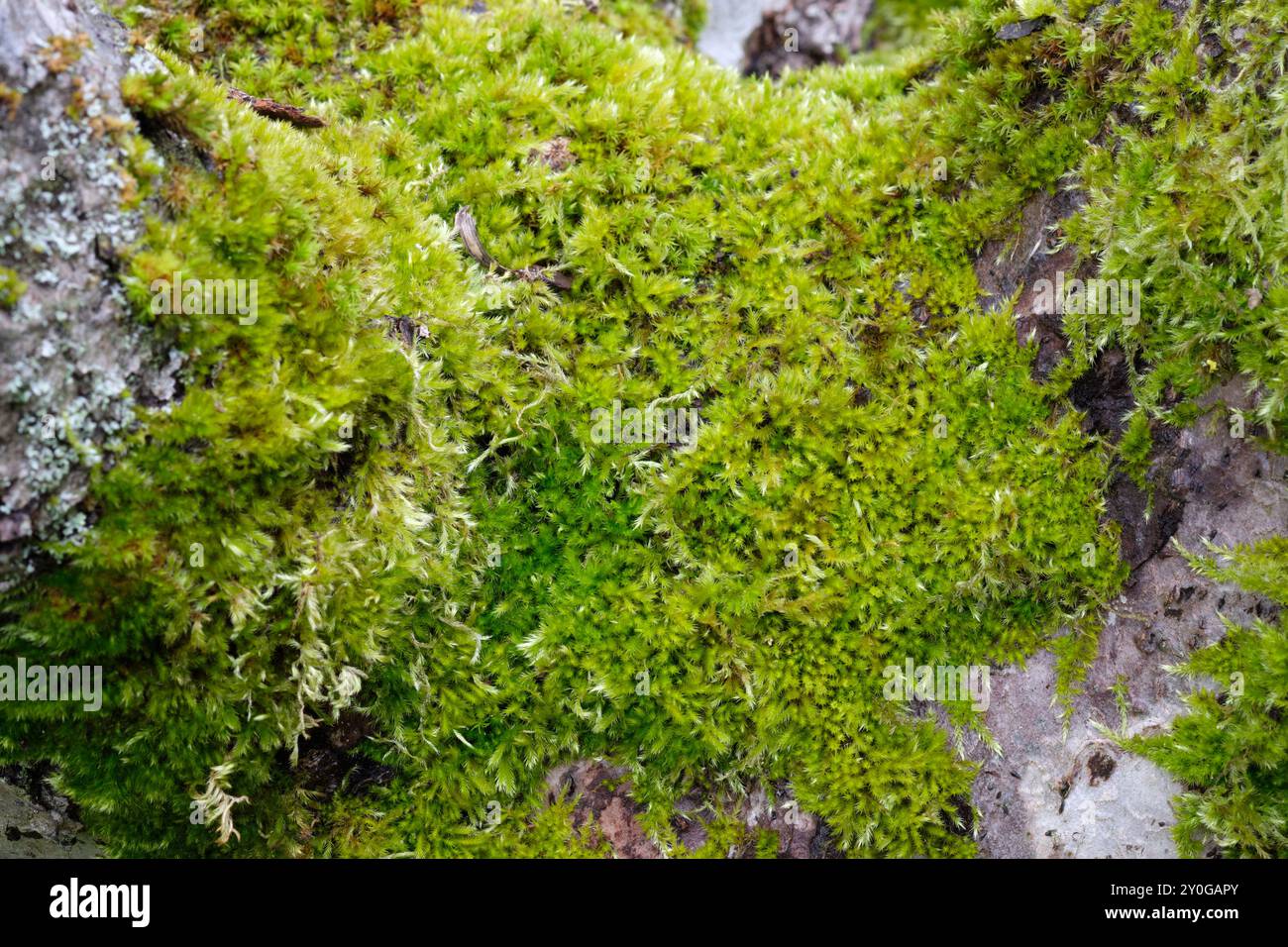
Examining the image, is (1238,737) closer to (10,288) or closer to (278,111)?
(10,288)

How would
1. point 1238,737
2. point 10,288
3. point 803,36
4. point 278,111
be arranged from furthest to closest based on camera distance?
point 803,36
point 278,111
point 1238,737
point 10,288

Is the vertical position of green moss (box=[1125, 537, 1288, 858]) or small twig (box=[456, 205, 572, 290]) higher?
small twig (box=[456, 205, 572, 290])

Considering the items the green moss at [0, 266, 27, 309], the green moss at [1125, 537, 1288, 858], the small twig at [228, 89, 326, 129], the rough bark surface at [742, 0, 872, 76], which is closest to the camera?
the green moss at [0, 266, 27, 309]

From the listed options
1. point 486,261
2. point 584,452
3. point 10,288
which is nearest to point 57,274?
point 10,288

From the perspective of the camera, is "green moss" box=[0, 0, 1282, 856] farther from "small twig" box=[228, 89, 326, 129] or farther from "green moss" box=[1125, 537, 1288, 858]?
"green moss" box=[1125, 537, 1288, 858]

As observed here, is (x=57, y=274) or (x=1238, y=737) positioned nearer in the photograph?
(x=57, y=274)

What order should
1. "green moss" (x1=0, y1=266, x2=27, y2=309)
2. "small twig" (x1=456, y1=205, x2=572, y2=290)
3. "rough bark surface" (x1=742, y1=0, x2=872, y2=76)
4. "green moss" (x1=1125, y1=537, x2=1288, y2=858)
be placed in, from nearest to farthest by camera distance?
"green moss" (x1=0, y1=266, x2=27, y2=309) → "green moss" (x1=1125, y1=537, x2=1288, y2=858) → "small twig" (x1=456, y1=205, x2=572, y2=290) → "rough bark surface" (x1=742, y1=0, x2=872, y2=76)

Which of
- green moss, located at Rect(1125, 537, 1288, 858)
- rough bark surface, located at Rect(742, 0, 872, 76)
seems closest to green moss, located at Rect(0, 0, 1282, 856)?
green moss, located at Rect(1125, 537, 1288, 858)

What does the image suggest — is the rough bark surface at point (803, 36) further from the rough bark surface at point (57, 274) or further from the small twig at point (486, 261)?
the rough bark surface at point (57, 274)
